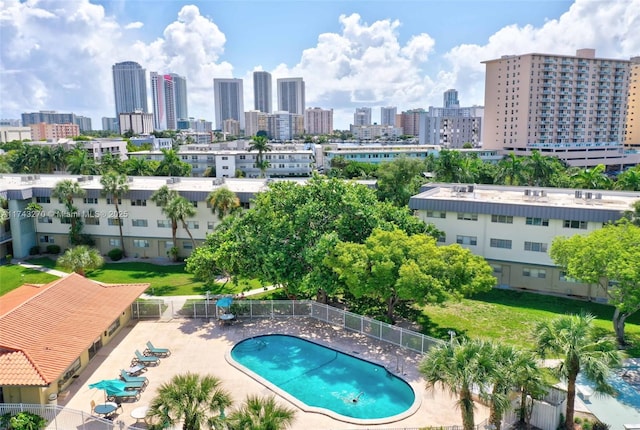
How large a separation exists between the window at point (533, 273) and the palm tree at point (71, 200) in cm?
4284

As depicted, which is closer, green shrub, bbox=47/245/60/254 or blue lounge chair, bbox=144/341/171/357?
blue lounge chair, bbox=144/341/171/357

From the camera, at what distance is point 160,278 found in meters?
43.7

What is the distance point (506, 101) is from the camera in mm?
128375

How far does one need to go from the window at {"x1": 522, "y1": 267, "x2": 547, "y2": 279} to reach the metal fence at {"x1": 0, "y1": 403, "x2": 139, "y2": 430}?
3156 centimetres

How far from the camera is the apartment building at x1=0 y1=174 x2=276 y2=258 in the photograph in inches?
1919

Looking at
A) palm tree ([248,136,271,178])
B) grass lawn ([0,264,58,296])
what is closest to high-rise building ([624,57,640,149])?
palm tree ([248,136,271,178])

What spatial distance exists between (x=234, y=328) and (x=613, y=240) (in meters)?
24.3

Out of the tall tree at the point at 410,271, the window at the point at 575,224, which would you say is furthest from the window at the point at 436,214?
the tall tree at the point at 410,271

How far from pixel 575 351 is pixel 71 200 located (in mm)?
48056

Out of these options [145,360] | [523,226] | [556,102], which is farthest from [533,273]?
[556,102]

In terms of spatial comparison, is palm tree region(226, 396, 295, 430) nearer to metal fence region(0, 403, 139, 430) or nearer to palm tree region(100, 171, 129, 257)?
metal fence region(0, 403, 139, 430)

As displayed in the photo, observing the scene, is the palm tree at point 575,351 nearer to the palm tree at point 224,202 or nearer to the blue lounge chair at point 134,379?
the blue lounge chair at point 134,379

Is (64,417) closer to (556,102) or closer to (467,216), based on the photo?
(467,216)

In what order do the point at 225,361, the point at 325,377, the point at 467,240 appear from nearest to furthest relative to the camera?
the point at 325,377
the point at 225,361
the point at 467,240
